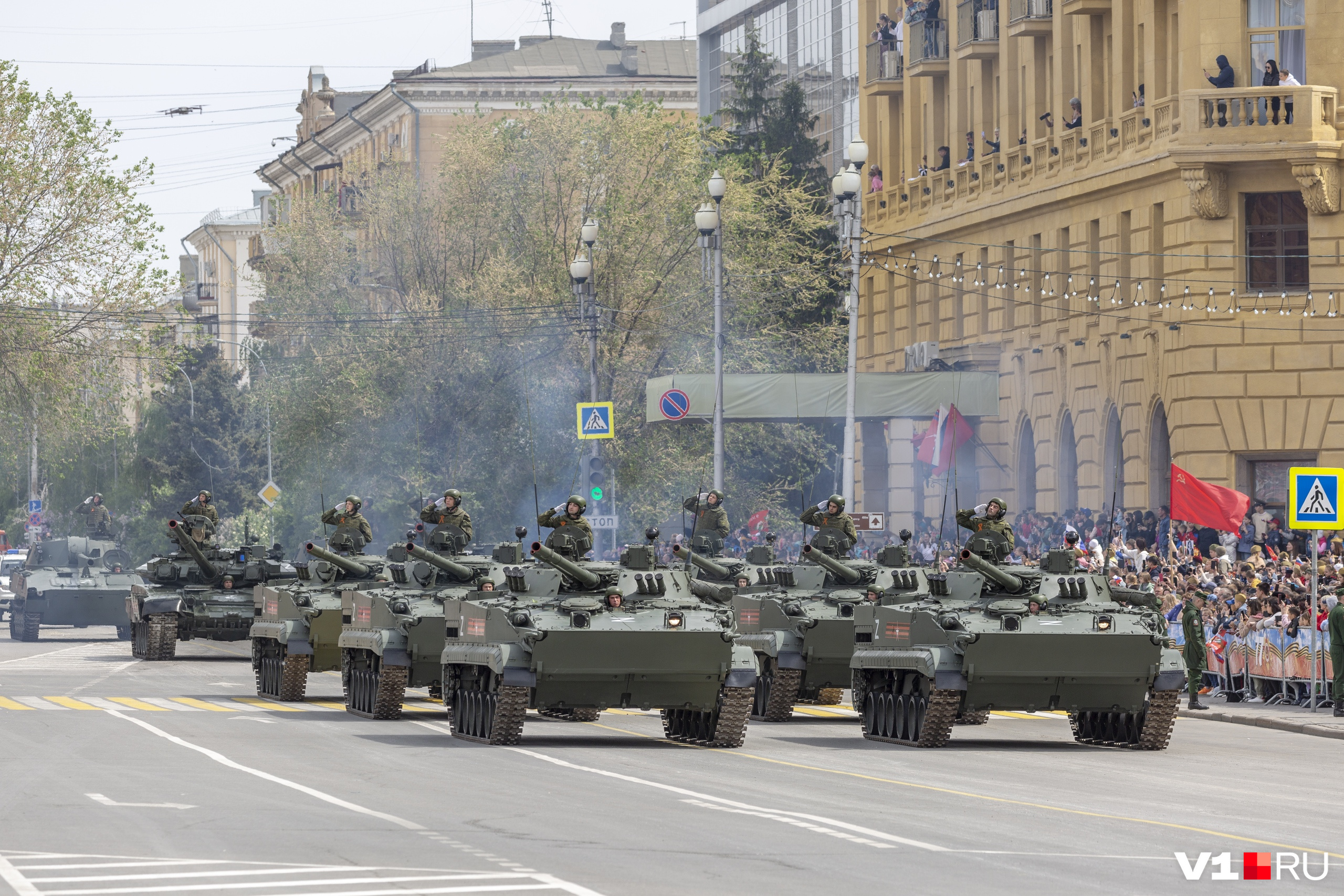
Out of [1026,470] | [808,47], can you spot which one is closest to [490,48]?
[808,47]

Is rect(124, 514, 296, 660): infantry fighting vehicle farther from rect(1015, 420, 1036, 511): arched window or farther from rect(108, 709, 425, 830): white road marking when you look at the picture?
rect(1015, 420, 1036, 511): arched window

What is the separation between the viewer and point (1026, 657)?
20.2m

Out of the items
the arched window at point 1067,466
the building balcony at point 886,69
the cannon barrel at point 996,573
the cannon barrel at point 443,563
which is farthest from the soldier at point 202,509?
the building balcony at point 886,69

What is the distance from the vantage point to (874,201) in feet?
175

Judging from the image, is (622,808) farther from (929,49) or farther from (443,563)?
(929,49)

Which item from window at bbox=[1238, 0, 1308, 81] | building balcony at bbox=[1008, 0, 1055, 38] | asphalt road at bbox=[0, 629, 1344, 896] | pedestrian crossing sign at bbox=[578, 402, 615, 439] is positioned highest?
building balcony at bbox=[1008, 0, 1055, 38]

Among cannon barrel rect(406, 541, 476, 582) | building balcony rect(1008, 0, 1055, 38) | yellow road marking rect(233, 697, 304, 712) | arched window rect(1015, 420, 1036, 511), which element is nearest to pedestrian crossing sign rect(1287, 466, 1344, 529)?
cannon barrel rect(406, 541, 476, 582)

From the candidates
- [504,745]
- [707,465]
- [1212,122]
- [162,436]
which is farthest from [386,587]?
[162,436]

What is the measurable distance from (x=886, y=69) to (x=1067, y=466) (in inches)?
526

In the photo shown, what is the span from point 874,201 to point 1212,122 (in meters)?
17.2

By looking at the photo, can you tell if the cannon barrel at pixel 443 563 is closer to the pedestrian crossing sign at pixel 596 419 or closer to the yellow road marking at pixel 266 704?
the yellow road marking at pixel 266 704

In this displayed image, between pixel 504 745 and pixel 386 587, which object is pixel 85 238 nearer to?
pixel 386 587

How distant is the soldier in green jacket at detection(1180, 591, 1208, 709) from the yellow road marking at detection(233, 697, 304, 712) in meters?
9.32

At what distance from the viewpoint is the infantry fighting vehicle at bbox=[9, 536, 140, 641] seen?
39.9 metres
